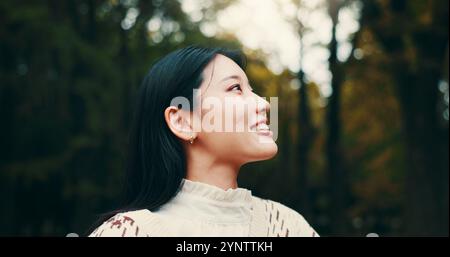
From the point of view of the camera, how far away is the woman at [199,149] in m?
2.24

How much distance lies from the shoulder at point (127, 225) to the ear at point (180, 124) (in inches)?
13.6

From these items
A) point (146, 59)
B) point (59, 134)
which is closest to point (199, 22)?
point (146, 59)

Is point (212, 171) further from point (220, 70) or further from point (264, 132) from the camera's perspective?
point (220, 70)

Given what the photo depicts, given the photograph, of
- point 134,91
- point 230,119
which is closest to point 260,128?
point 230,119

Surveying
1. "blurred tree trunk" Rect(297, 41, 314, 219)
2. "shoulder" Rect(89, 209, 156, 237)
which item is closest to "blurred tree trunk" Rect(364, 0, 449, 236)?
"blurred tree trunk" Rect(297, 41, 314, 219)

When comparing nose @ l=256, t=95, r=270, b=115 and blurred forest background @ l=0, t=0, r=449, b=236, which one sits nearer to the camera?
nose @ l=256, t=95, r=270, b=115

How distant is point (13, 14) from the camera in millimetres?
15031

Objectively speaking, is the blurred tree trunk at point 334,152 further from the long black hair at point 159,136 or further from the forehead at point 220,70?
the long black hair at point 159,136

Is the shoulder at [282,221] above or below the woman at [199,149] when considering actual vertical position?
below

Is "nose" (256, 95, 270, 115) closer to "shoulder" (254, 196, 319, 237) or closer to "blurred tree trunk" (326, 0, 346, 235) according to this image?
"shoulder" (254, 196, 319, 237)

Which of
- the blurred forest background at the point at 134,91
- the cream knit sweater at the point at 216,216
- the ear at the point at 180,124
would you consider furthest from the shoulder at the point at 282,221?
the blurred forest background at the point at 134,91

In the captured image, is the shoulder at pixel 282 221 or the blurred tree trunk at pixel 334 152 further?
the blurred tree trunk at pixel 334 152

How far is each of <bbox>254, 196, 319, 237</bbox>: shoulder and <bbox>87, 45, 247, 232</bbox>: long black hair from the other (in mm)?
328

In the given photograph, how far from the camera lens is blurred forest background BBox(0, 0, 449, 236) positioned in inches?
508
